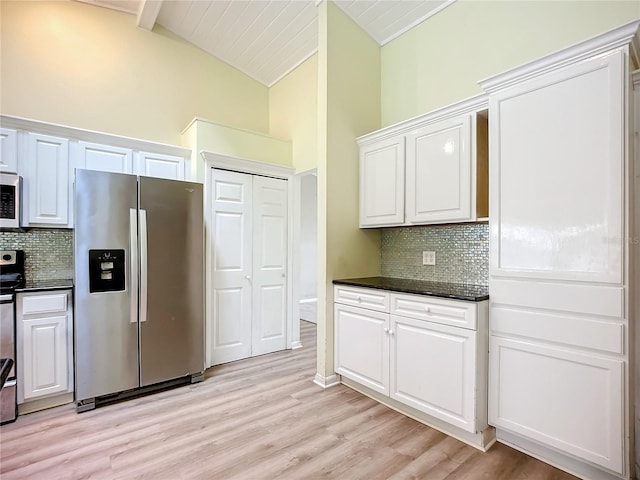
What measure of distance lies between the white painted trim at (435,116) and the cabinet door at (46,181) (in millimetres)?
2615

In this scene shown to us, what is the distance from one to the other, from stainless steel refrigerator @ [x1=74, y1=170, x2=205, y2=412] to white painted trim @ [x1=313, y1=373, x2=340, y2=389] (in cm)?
108

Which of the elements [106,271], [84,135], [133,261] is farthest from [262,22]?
[106,271]

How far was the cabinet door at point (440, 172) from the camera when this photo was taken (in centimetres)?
229

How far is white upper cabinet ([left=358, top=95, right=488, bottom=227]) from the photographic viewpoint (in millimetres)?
2262

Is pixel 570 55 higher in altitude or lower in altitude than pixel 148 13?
lower

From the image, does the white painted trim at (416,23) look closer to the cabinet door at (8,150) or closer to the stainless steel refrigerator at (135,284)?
the stainless steel refrigerator at (135,284)

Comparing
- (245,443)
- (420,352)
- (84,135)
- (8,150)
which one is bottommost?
(245,443)

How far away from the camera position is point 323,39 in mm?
2904

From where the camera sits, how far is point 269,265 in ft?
12.4

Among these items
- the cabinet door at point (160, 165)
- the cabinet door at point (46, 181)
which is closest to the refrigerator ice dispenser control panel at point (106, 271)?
the cabinet door at point (46, 181)

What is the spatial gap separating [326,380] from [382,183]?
5.89 feet

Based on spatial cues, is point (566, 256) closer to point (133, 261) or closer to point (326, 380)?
point (326, 380)

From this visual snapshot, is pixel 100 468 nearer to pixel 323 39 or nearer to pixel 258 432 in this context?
pixel 258 432

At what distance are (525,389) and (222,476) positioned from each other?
1.74 m
